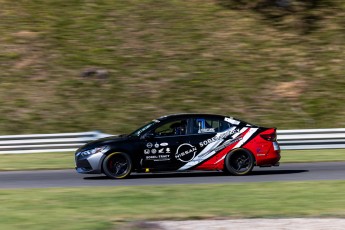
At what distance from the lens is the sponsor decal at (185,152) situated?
13.9 meters

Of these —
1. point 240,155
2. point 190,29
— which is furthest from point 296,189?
point 190,29

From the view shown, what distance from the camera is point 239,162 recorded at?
14.1m

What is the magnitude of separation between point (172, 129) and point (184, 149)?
1.64ft

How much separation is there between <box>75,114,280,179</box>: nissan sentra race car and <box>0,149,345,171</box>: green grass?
2900mm

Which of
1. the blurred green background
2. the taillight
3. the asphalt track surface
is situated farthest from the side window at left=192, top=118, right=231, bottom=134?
the blurred green background

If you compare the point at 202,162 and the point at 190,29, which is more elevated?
the point at 190,29

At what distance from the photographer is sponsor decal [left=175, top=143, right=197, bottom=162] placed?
1390 cm

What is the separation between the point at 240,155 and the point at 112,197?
12.6 feet

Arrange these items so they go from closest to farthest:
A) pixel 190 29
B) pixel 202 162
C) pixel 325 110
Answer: pixel 202 162 → pixel 325 110 → pixel 190 29

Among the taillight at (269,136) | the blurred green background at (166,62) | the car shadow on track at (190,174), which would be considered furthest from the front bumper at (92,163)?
the blurred green background at (166,62)

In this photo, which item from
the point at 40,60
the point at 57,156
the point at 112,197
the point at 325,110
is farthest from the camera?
the point at 40,60

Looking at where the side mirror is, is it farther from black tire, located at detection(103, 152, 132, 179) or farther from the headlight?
the headlight

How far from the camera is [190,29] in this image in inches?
1074

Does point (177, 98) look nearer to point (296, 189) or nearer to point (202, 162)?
point (202, 162)
